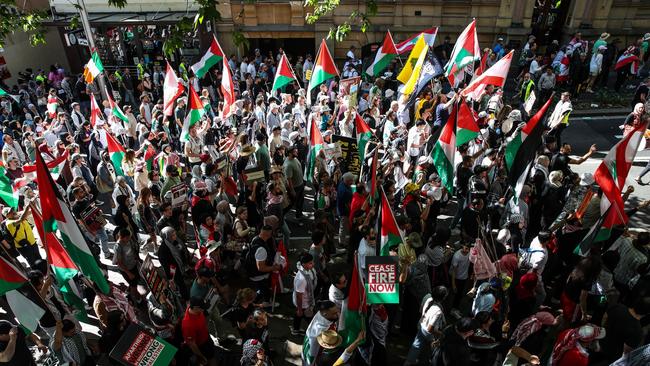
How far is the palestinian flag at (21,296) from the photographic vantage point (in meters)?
5.26

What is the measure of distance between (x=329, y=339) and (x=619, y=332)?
10.2 ft

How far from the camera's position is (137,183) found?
29.0 feet

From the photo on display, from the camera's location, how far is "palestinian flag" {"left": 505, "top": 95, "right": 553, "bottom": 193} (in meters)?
7.25

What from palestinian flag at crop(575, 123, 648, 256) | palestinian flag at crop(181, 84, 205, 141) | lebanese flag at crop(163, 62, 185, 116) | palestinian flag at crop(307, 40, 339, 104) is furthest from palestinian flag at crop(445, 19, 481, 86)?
lebanese flag at crop(163, 62, 185, 116)

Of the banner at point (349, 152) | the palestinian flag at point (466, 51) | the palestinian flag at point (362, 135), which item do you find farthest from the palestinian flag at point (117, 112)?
the palestinian flag at point (466, 51)

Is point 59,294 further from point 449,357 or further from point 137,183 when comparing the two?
point 449,357

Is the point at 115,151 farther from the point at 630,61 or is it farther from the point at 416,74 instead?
the point at 630,61

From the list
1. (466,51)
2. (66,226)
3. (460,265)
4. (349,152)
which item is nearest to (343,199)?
(349,152)

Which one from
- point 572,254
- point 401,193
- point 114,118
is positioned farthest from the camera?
point 114,118

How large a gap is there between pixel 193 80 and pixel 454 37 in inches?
437

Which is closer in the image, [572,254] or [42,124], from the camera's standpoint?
[572,254]

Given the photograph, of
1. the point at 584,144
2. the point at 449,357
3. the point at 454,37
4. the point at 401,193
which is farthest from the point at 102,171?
the point at 454,37

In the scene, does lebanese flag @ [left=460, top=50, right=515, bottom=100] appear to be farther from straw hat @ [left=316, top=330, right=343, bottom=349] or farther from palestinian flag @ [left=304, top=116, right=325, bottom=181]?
straw hat @ [left=316, top=330, right=343, bottom=349]

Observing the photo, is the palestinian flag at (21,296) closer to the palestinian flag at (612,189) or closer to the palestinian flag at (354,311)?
the palestinian flag at (354,311)
